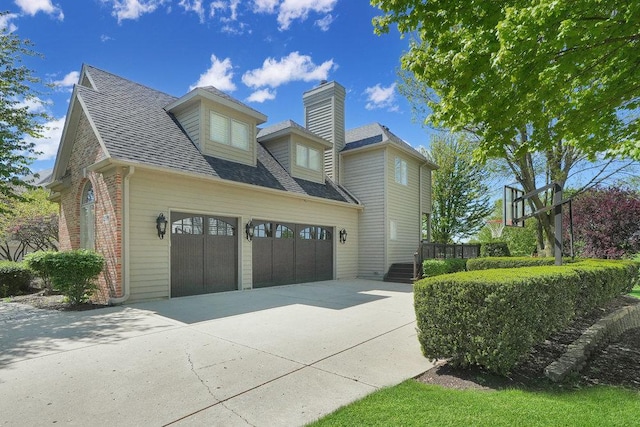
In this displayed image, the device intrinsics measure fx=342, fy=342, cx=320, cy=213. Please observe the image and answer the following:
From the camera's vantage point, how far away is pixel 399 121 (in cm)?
1922

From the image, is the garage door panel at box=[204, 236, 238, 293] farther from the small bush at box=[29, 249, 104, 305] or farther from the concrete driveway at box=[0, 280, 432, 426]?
the small bush at box=[29, 249, 104, 305]

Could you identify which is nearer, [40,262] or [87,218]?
[40,262]

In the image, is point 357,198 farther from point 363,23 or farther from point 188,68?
point 188,68

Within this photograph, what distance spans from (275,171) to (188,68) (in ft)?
15.9

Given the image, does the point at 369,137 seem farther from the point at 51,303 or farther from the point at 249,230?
the point at 51,303

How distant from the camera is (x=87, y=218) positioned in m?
10.2

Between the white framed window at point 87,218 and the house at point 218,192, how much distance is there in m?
0.06

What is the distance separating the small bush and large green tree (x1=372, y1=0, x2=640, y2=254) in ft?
26.4

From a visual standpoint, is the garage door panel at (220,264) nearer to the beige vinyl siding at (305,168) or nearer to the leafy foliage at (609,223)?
the beige vinyl siding at (305,168)

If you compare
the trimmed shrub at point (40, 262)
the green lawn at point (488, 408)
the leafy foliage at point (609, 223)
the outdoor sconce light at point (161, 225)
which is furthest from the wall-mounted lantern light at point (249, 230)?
the leafy foliage at point (609, 223)

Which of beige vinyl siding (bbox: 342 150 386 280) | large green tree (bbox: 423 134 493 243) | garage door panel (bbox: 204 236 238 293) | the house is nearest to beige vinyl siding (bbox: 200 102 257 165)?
the house

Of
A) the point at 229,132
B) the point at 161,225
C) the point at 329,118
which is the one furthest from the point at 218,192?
the point at 329,118

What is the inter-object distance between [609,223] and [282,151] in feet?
42.5

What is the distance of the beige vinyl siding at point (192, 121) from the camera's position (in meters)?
10.7
